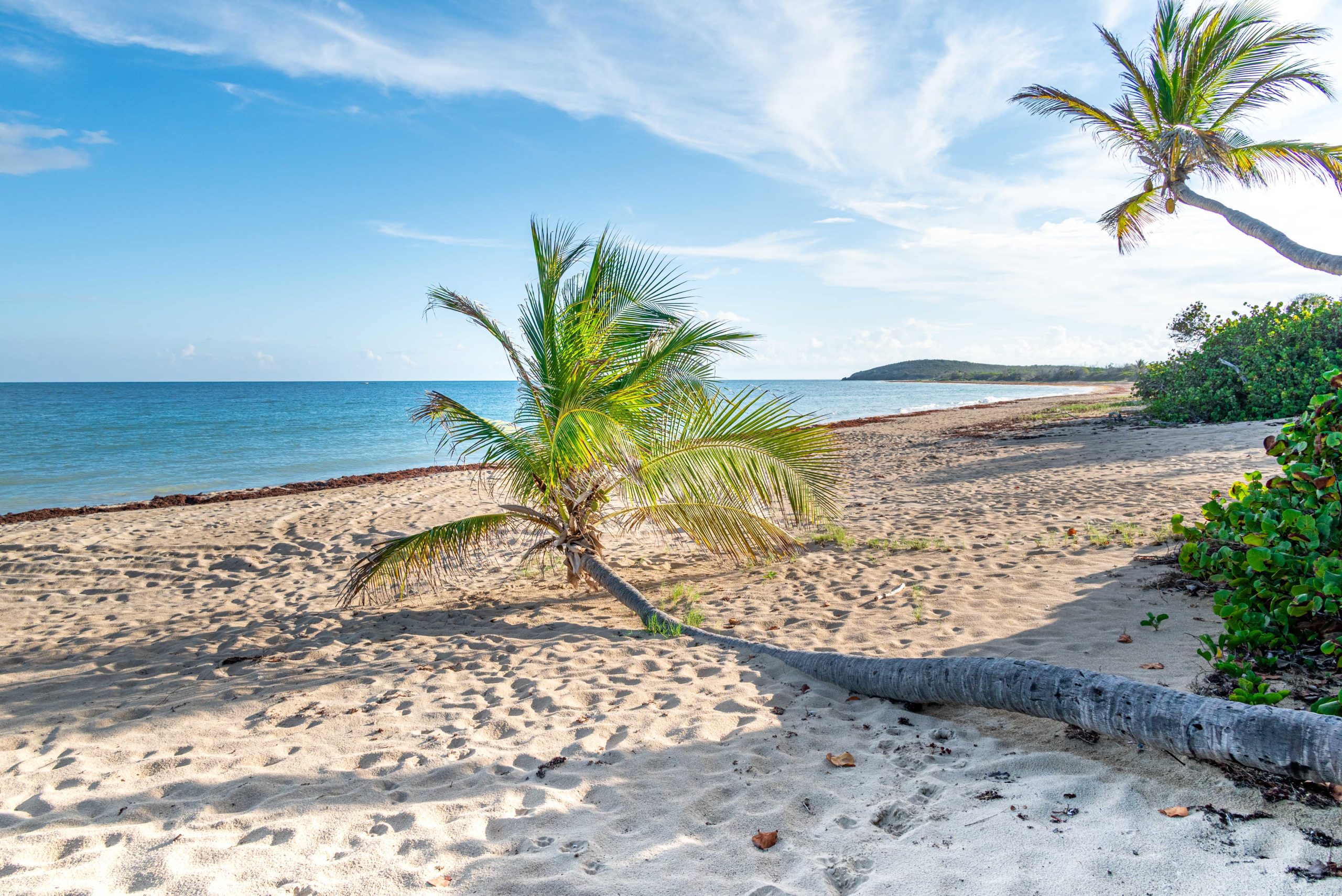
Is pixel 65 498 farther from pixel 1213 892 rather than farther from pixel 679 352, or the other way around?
pixel 1213 892

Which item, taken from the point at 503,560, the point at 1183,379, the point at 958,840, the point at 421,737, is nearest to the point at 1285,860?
the point at 958,840

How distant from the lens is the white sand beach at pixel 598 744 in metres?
2.14

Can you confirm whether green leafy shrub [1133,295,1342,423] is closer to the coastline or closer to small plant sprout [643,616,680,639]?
the coastline

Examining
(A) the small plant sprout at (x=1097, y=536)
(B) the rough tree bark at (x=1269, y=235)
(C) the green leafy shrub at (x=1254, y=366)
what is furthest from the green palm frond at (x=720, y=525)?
(C) the green leafy shrub at (x=1254, y=366)

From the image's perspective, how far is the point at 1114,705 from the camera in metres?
2.56

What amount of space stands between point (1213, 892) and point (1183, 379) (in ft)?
59.5

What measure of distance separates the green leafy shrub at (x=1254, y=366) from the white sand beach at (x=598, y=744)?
8473 mm

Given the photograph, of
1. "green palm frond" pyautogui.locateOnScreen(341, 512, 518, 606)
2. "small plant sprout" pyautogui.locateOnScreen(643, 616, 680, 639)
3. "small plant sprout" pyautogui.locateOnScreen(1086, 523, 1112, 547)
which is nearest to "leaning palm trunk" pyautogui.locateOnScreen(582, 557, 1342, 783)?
"small plant sprout" pyautogui.locateOnScreen(643, 616, 680, 639)

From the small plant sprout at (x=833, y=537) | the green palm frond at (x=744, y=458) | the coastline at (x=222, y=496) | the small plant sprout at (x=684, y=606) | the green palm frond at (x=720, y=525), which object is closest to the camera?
the small plant sprout at (x=684, y=606)

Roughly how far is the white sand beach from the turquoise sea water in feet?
7.82

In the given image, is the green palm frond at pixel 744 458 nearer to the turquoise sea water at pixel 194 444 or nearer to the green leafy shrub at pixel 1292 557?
the turquoise sea water at pixel 194 444

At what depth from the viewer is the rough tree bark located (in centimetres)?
646

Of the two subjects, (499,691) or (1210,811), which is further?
→ (499,691)

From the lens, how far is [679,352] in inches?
247
